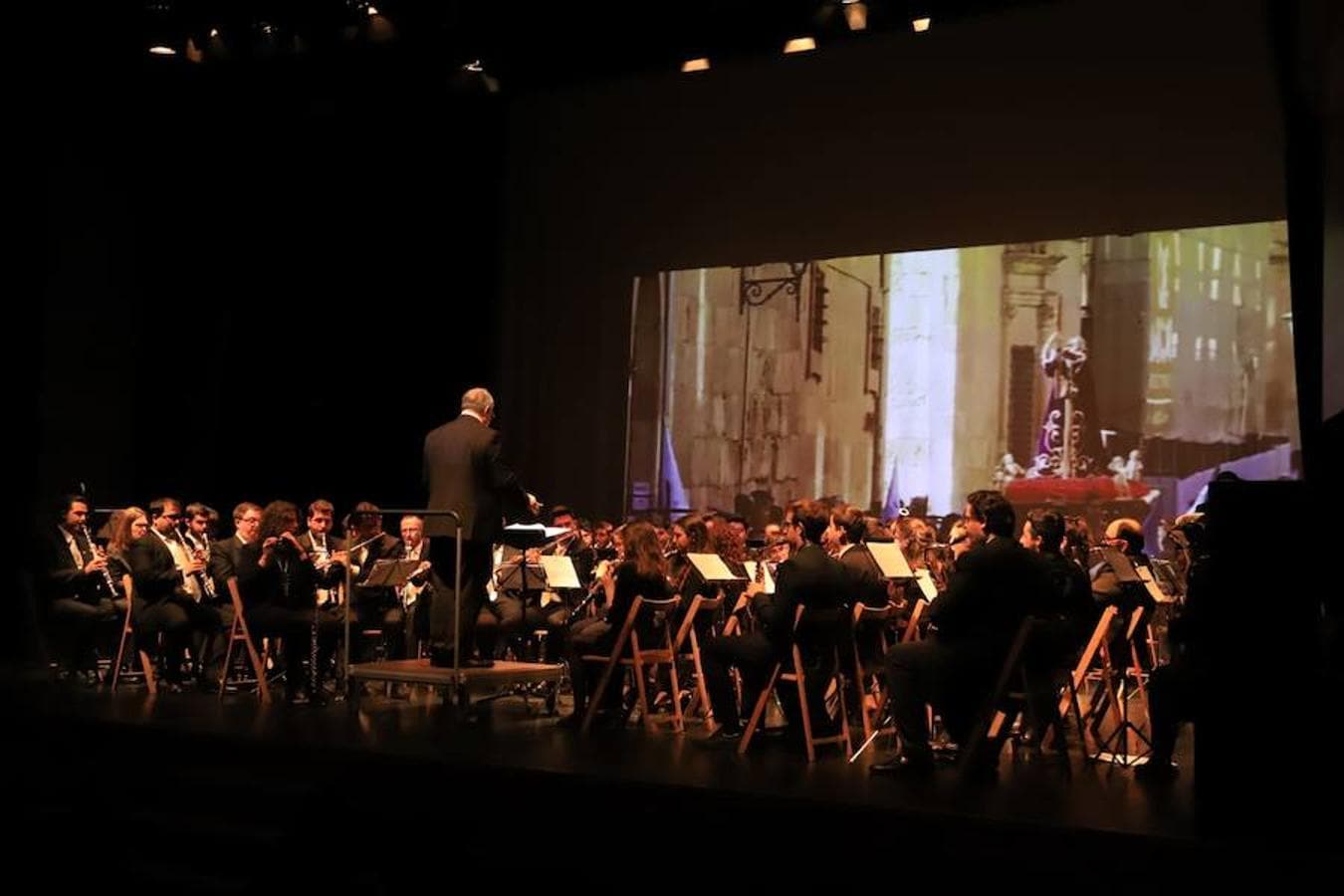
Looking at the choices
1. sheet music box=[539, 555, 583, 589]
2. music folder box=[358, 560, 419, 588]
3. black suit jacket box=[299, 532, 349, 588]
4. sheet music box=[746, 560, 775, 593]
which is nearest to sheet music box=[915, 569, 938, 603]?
sheet music box=[746, 560, 775, 593]

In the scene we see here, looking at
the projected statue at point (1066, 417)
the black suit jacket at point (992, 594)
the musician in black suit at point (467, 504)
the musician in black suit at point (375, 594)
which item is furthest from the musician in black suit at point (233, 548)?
the projected statue at point (1066, 417)

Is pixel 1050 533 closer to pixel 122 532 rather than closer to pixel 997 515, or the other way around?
pixel 997 515

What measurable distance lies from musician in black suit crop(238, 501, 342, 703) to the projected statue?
20.1 feet

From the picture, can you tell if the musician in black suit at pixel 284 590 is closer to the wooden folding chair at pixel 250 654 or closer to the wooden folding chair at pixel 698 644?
the wooden folding chair at pixel 250 654

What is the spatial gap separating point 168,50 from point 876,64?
5836 millimetres

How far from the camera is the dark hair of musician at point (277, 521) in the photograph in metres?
8.47

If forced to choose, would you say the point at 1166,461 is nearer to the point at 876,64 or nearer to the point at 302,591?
the point at 876,64

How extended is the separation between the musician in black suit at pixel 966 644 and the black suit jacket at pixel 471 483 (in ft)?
7.19

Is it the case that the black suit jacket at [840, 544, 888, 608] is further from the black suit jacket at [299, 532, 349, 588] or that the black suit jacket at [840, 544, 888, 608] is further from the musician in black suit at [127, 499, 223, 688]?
the musician in black suit at [127, 499, 223, 688]

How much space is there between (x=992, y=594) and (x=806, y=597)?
888mm

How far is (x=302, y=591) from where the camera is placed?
871 cm

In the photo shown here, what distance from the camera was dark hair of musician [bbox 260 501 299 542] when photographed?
27.8 feet

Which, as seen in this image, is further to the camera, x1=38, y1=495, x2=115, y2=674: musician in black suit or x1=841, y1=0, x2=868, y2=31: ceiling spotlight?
x1=841, y1=0, x2=868, y2=31: ceiling spotlight

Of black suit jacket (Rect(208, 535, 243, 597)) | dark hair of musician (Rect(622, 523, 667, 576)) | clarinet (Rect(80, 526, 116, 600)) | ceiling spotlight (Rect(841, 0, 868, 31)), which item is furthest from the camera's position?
ceiling spotlight (Rect(841, 0, 868, 31))
